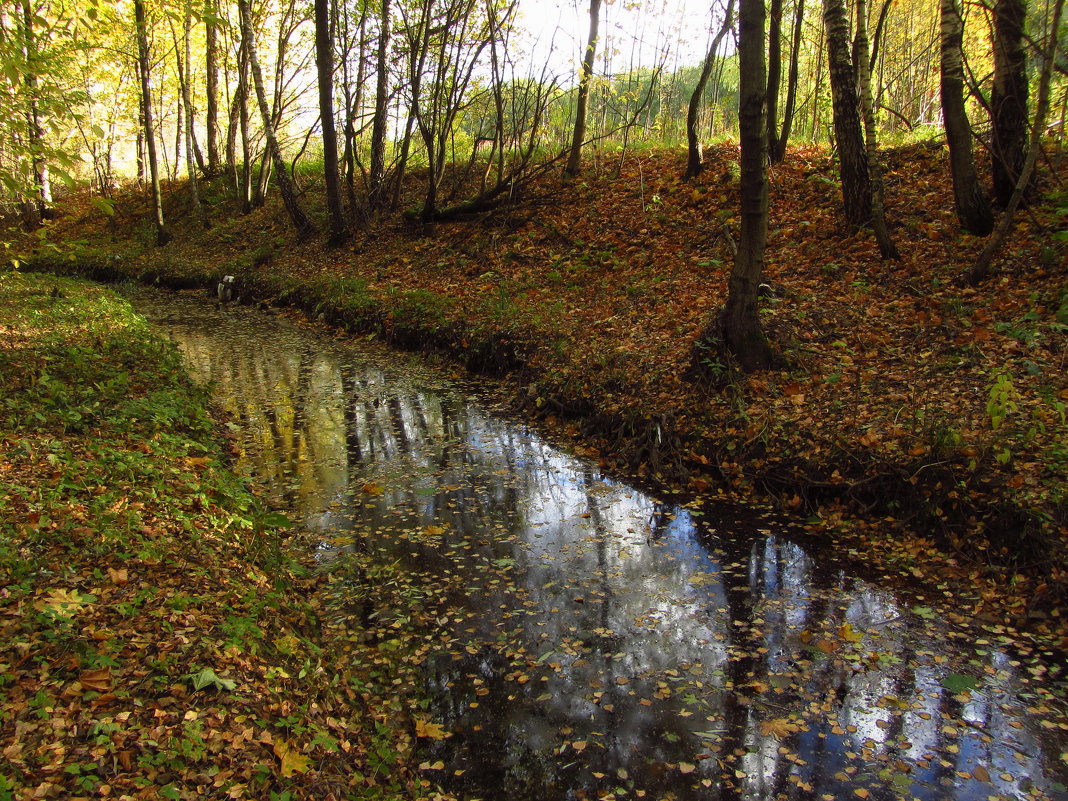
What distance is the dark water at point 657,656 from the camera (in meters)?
3.63

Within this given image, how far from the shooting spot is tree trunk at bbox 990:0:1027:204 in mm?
8742

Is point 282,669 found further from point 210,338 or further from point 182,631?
point 210,338

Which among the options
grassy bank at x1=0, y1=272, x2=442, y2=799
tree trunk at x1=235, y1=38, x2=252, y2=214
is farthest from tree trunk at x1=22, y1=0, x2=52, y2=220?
tree trunk at x1=235, y1=38, x2=252, y2=214

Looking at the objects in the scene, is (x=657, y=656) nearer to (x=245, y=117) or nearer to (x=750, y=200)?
(x=750, y=200)

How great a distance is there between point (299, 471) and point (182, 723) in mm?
4798

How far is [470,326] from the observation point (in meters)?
12.3

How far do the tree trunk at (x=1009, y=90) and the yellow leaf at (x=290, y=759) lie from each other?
10.0 m

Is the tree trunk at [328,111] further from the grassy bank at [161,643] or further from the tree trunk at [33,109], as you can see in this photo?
the grassy bank at [161,643]

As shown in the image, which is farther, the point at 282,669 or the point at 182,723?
the point at 282,669

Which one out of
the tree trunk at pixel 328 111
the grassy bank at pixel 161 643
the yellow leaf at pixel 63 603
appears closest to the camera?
the grassy bank at pixel 161 643

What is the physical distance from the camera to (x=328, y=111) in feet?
59.1

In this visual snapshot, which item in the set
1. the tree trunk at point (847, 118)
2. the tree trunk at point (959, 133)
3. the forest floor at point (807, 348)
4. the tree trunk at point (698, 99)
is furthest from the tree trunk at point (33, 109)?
the tree trunk at point (698, 99)

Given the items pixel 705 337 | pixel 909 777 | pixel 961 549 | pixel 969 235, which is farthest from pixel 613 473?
pixel 969 235

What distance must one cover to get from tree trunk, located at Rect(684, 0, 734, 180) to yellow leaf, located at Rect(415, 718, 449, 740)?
43.6 feet
